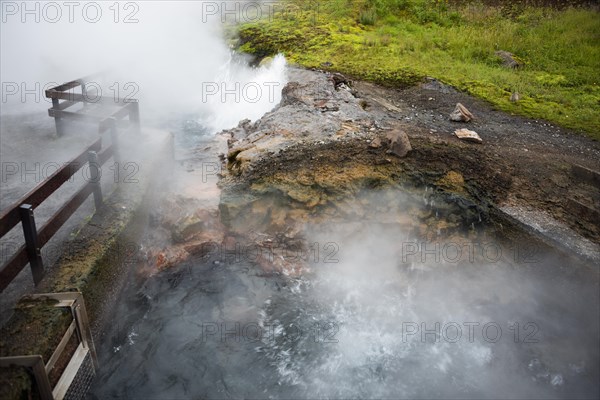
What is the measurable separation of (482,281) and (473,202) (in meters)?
1.33

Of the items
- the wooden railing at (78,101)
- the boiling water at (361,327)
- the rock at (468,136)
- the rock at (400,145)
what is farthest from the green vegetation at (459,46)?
the wooden railing at (78,101)

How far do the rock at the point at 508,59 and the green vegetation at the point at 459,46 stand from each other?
17 cm

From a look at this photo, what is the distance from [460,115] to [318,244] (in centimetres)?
470

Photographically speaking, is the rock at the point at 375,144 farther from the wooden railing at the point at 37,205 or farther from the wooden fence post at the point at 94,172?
the wooden fence post at the point at 94,172

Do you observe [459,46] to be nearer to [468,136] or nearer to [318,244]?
[468,136]

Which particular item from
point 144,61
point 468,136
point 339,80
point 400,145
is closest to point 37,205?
point 400,145

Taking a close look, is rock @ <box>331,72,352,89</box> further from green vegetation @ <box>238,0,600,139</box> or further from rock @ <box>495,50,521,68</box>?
rock @ <box>495,50,521,68</box>

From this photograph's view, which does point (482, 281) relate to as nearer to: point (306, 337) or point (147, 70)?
point (306, 337)

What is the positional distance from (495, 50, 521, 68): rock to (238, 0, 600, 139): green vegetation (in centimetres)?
17

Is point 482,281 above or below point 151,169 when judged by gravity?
below

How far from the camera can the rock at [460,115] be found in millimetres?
9328

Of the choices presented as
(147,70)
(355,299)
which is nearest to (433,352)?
(355,299)

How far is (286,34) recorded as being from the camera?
1484 centimetres

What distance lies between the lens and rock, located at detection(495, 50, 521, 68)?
12.6 m
